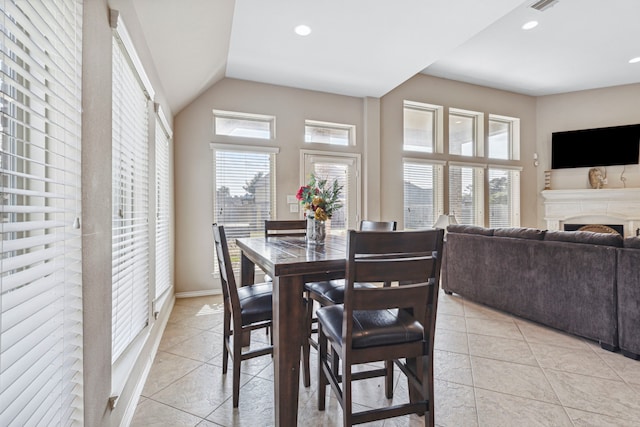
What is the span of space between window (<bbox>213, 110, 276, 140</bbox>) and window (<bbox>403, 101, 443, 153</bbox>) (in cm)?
232

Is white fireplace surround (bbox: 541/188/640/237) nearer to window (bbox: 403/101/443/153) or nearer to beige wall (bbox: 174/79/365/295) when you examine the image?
window (bbox: 403/101/443/153)

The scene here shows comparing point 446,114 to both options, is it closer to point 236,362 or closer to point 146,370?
point 236,362

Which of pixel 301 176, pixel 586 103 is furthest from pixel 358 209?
pixel 586 103

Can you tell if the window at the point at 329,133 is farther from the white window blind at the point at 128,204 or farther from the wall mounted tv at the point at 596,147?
the wall mounted tv at the point at 596,147

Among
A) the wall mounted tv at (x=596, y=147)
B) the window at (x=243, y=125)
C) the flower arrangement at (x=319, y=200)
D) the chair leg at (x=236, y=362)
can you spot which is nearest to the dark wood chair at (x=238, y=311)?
the chair leg at (x=236, y=362)

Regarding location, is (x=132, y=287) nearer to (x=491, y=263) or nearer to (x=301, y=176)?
(x=301, y=176)

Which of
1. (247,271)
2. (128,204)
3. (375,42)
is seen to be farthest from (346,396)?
(375,42)

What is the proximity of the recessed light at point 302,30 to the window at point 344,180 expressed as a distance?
1767 mm

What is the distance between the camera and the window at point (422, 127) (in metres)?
5.30

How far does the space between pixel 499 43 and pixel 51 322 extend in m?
5.33

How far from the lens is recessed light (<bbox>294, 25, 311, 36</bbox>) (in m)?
3.07

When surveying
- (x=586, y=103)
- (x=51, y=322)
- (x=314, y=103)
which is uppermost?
(x=586, y=103)

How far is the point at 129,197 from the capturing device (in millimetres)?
2021

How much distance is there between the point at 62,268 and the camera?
1.00 metres
